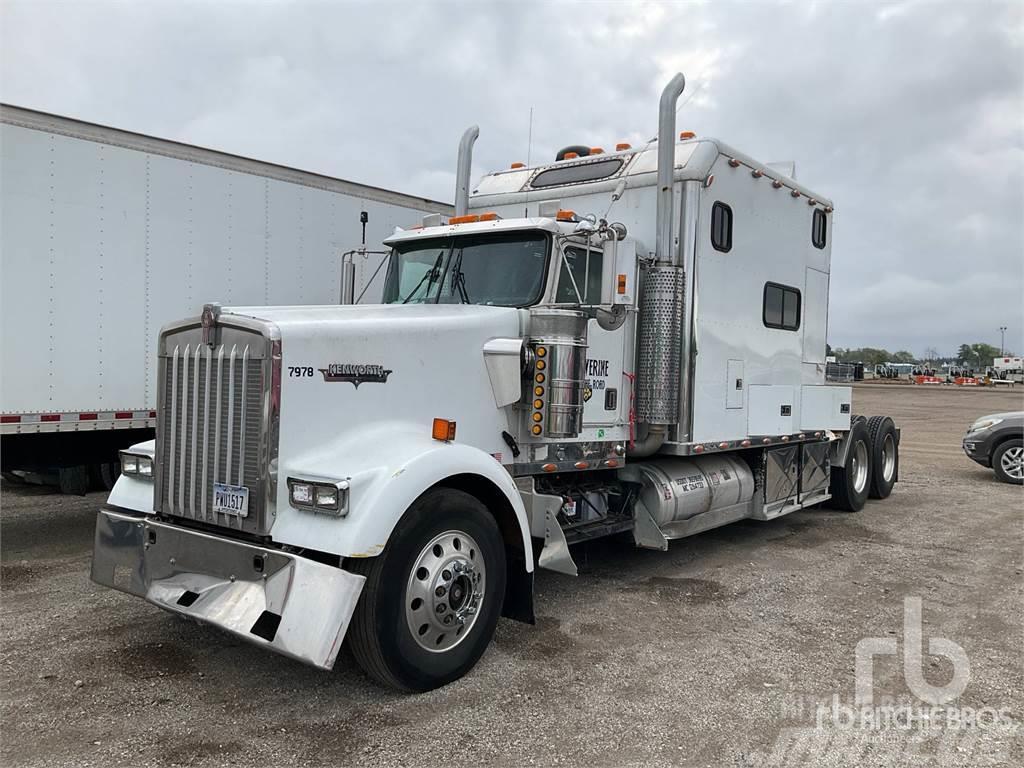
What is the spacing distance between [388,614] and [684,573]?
11.8 feet

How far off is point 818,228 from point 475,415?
5.53m

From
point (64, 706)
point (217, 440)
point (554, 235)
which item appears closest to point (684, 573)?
point (554, 235)

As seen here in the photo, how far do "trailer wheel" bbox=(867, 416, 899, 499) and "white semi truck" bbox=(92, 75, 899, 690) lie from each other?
122 inches

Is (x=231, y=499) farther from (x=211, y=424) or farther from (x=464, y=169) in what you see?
(x=464, y=169)

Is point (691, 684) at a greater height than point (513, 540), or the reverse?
point (513, 540)

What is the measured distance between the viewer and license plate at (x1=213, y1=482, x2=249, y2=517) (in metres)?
3.95

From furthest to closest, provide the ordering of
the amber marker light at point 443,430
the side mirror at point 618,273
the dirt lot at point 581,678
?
the side mirror at point 618,273 → the amber marker light at point 443,430 → the dirt lot at point 581,678

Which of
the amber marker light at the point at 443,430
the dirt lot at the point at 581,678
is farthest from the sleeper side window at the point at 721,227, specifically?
the amber marker light at the point at 443,430

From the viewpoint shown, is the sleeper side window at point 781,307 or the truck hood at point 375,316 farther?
the sleeper side window at point 781,307

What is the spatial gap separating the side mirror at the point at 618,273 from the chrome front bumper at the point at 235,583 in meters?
2.54

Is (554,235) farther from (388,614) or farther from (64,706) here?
(64,706)

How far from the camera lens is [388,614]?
381cm

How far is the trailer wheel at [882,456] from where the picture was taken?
34.4 ft

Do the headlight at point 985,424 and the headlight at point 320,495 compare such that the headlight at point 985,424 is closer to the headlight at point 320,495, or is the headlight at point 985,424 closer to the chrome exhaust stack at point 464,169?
the chrome exhaust stack at point 464,169
